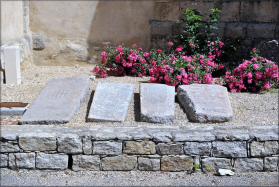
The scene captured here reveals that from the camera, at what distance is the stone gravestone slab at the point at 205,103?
327cm

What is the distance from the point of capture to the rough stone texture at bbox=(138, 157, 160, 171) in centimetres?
290

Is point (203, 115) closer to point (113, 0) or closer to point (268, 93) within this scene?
point (268, 93)

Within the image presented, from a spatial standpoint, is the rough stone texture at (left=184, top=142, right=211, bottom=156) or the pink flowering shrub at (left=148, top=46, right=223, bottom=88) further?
the pink flowering shrub at (left=148, top=46, right=223, bottom=88)

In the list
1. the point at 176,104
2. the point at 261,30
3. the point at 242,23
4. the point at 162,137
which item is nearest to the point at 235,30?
the point at 242,23

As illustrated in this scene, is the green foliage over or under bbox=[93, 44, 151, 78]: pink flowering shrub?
over

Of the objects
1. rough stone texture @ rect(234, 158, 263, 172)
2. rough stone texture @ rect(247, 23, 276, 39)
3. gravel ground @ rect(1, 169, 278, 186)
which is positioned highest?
rough stone texture @ rect(247, 23, 276, 39)

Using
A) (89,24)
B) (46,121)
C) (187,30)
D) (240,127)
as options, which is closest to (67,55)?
(89,24)

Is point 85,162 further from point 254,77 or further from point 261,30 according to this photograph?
point 261,30

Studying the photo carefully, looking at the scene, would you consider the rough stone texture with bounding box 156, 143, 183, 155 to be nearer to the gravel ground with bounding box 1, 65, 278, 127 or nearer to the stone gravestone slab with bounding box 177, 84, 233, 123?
the gravel ground with bounding box 1, 65, 278, 127

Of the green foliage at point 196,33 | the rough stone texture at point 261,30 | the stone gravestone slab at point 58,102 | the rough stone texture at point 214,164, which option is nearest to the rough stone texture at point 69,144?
the stone gravestone slab at point 58,102

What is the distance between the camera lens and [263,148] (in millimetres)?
2924

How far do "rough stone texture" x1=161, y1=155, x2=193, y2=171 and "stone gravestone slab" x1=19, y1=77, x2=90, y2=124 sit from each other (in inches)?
42.5

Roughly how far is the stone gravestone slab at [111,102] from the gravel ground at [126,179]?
0.61 metres

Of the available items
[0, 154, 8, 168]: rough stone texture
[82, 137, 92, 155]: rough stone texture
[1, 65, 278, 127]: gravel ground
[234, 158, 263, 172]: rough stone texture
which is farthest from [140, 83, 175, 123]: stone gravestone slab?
[0, 154, 8, 168]: rough stone texture
